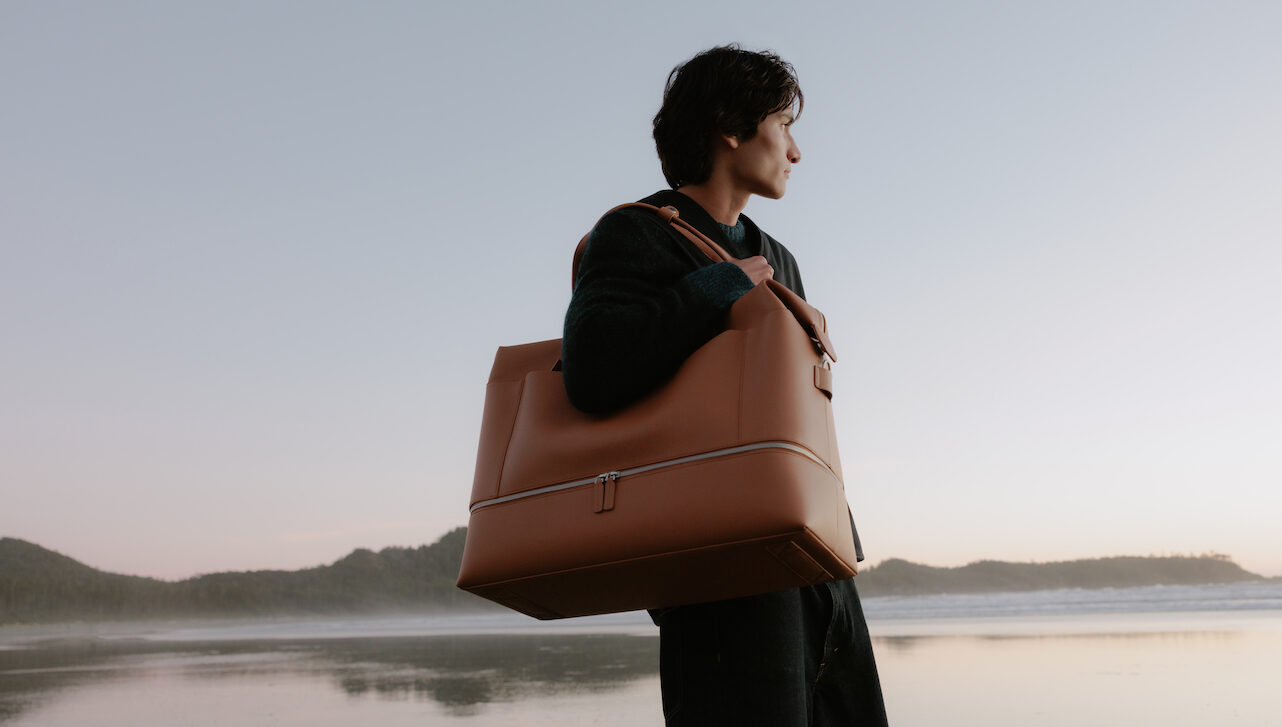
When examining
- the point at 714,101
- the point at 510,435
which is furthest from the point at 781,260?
the point at 510,435

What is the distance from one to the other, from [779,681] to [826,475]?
318mm

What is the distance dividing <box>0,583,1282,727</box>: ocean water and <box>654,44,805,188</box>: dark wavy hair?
3128mm

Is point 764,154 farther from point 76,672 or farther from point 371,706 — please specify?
point 76,672

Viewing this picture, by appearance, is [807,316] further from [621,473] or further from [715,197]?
[715,197]

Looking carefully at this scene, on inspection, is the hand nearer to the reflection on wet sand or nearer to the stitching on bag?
the stitching on bag

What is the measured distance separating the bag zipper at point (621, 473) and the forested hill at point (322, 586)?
592 inches

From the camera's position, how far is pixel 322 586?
64.7 ft

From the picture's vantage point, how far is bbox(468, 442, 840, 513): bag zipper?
106 cm

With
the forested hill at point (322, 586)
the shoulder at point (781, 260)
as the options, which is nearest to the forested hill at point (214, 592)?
the forested hill at point (322, 586)

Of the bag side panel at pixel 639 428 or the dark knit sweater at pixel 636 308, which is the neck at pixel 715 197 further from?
the bag side panel at pixel 639 428

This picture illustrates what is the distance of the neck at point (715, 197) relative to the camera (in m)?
1.59

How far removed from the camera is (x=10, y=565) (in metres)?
21.2

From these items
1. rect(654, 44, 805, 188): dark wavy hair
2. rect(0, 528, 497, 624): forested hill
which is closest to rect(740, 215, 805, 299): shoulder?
rect(654, 44, 805, 188): dark wavy hair

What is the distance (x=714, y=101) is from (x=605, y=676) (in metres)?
4.76
